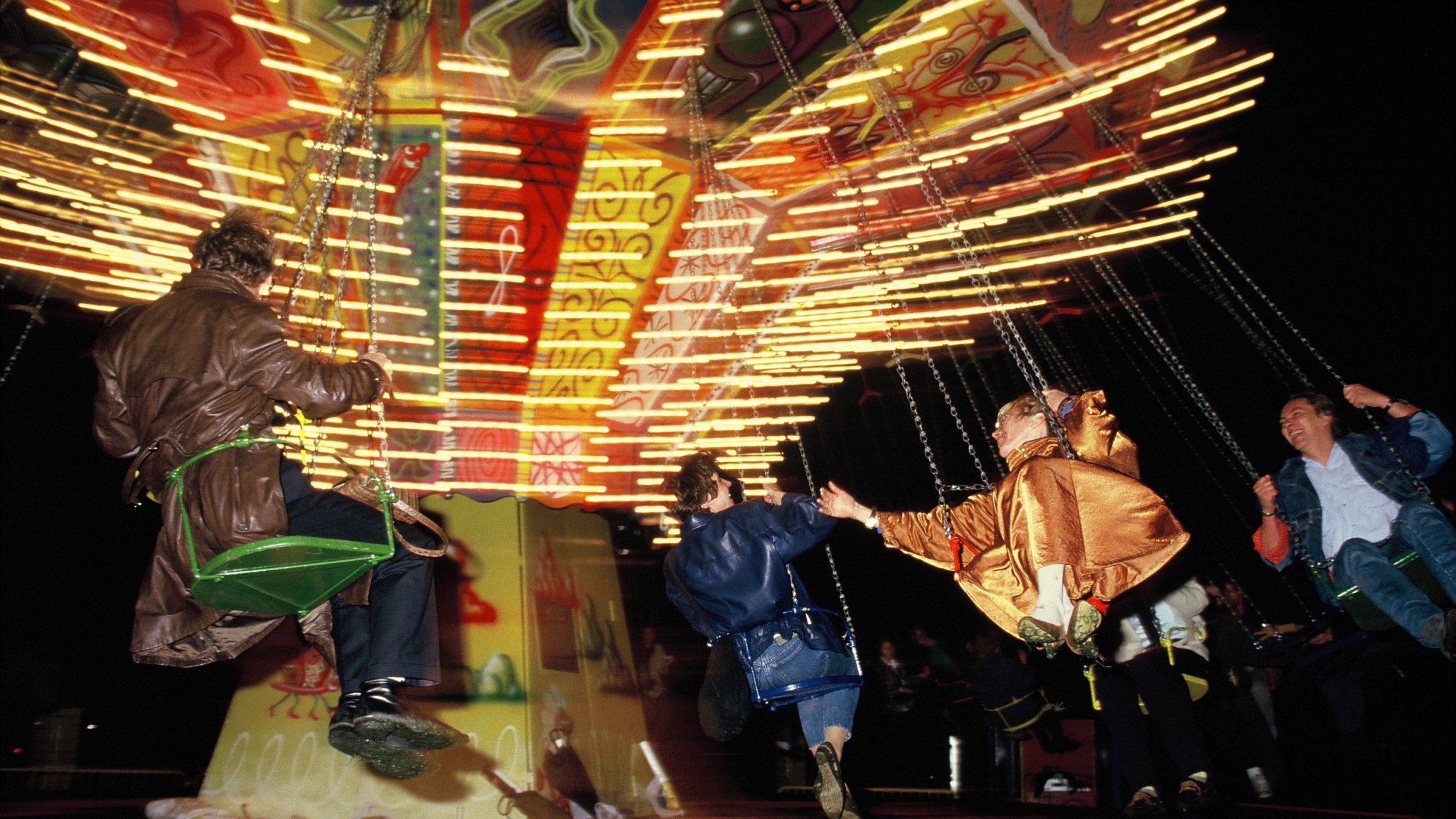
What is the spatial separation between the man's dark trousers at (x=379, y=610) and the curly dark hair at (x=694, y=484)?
1.61 metres

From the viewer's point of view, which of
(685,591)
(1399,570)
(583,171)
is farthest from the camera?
(583,171)

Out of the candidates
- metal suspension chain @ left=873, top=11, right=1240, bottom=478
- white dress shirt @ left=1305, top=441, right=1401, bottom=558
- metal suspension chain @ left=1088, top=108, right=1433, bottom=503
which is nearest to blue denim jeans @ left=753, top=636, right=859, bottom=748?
white dress shirt @ left=1305, top=441, right=1401, bottom=558

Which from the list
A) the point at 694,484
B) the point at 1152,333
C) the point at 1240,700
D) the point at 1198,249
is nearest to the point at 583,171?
the point at 694,484

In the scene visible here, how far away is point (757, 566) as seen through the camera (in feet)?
13.4

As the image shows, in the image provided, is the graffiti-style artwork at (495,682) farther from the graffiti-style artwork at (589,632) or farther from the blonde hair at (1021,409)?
the blonde hair at (1021,409)

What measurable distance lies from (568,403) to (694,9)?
4713 mm

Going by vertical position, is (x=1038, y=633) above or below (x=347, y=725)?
below

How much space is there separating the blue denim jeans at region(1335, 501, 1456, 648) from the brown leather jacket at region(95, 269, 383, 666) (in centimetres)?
531

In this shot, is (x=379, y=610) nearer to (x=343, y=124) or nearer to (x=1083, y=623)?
(x=1083, y=623)

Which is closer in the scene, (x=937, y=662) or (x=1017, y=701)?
(x=1017, y=701)

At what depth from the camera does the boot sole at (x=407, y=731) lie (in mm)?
2920

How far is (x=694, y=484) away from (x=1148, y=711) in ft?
9.56

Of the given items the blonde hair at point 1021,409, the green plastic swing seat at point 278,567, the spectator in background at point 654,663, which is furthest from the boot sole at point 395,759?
the spectator in background at point 654,663

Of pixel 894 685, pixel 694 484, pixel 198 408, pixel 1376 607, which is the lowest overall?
pixel 1376 607
